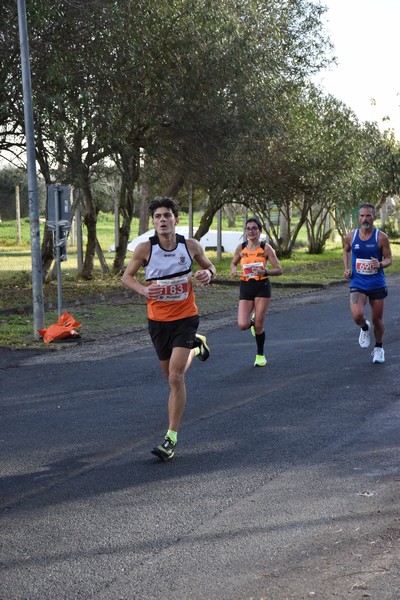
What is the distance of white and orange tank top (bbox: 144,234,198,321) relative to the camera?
294 inches

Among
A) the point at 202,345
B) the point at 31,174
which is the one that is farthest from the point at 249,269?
the point at 31,174

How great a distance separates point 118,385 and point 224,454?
3551 mm

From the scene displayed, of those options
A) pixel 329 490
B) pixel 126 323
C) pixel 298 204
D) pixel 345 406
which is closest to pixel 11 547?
pixel 329 490

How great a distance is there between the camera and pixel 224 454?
7359 mm

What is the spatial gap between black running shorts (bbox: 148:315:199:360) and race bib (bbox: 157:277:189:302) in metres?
0.18

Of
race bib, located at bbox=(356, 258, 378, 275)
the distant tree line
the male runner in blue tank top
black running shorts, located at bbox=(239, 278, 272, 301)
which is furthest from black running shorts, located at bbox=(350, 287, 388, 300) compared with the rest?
the distant tree line

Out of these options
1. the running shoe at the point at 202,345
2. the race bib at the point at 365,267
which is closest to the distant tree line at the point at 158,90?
the race bib at the point at 365,267

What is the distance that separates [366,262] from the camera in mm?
11758

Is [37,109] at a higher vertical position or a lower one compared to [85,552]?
higher

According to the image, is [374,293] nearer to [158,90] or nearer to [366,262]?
[366,262]

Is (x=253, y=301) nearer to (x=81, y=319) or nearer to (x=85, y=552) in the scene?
(x=81, y=319)

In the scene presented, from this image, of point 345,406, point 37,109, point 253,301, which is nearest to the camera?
point 345,406

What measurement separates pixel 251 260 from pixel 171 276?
4.68m

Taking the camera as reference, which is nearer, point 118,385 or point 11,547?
point 11,547
